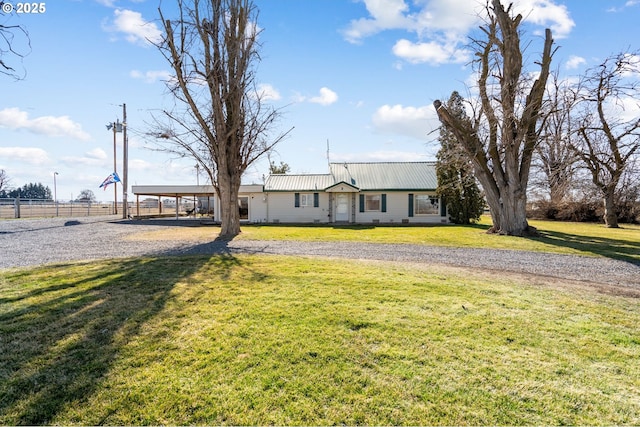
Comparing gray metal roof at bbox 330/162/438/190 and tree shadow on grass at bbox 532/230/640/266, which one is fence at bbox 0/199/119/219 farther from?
tree shadow on grass at bbox 532/230/640/266

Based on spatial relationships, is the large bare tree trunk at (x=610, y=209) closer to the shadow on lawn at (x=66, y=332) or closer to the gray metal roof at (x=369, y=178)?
the gray metal roof at (x=369, y=178)

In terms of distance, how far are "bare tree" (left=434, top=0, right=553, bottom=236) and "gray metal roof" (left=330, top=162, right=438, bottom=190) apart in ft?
24.1

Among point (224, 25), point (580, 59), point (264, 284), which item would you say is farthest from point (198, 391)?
point (580, 59)

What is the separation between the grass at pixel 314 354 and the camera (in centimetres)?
232

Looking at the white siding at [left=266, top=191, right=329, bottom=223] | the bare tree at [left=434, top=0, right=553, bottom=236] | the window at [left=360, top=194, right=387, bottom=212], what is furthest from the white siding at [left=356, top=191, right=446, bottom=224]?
the bare tree at [left=434, top=0, right=553, bottom=236]

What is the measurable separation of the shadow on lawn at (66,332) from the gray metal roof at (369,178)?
16.5 metres

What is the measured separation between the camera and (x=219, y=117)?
12852 mm

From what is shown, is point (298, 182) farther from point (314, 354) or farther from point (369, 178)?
point (314, 354)

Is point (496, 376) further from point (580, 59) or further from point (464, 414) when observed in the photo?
point (580, 59)

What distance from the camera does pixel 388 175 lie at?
2309 centimetres

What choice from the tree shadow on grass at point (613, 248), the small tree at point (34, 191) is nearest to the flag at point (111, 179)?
the tree shadow on grass at point (613, 248)

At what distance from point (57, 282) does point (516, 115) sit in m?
15.2

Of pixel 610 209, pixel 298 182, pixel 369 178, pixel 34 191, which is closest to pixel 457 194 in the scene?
pixel 369 178

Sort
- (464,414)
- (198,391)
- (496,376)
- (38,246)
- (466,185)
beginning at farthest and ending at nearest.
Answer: (466,185) < (38,246) < (496,376) < (198,391) < (464,414)
